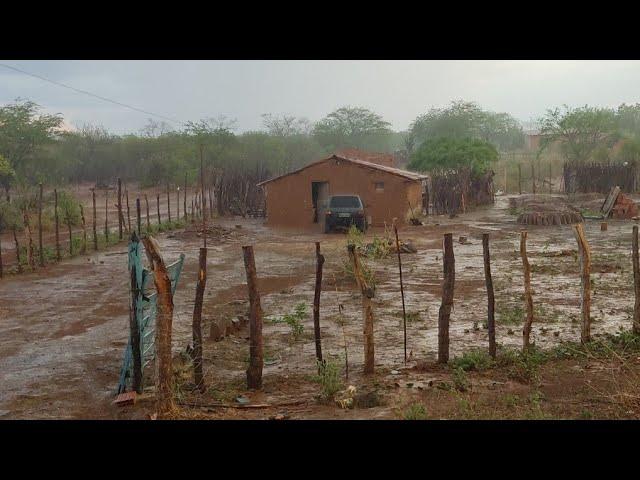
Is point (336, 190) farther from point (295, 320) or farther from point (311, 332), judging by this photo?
point (295, 320)

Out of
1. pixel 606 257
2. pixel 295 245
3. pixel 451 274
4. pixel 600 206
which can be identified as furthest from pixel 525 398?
pixel 600 206

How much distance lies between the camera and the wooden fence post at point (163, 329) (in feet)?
22.7

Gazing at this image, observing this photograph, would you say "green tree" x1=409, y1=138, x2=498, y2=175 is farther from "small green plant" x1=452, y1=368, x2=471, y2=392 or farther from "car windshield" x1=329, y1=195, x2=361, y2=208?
"small green plant" x1=452, y1=368, x2=471, y2=392

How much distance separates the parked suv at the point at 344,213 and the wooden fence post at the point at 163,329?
59.7 feet

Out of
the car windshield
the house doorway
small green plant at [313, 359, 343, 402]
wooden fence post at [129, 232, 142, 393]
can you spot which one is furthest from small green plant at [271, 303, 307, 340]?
the house doorway

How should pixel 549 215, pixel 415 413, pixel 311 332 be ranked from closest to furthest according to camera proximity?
pixel 415 413, pixel 311 332, pixel 549 215

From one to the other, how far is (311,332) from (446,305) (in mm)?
2671

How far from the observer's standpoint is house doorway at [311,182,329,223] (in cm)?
2888

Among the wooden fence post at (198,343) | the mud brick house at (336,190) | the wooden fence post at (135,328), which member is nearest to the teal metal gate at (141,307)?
the wooden fence post at (135,328)

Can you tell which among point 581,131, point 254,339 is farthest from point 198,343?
point 581,131

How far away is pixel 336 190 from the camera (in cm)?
2831

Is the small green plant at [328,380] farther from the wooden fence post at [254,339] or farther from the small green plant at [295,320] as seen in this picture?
the small green plant at [295,320]

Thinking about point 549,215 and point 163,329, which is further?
point 549,215

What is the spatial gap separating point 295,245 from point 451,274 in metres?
14.1
